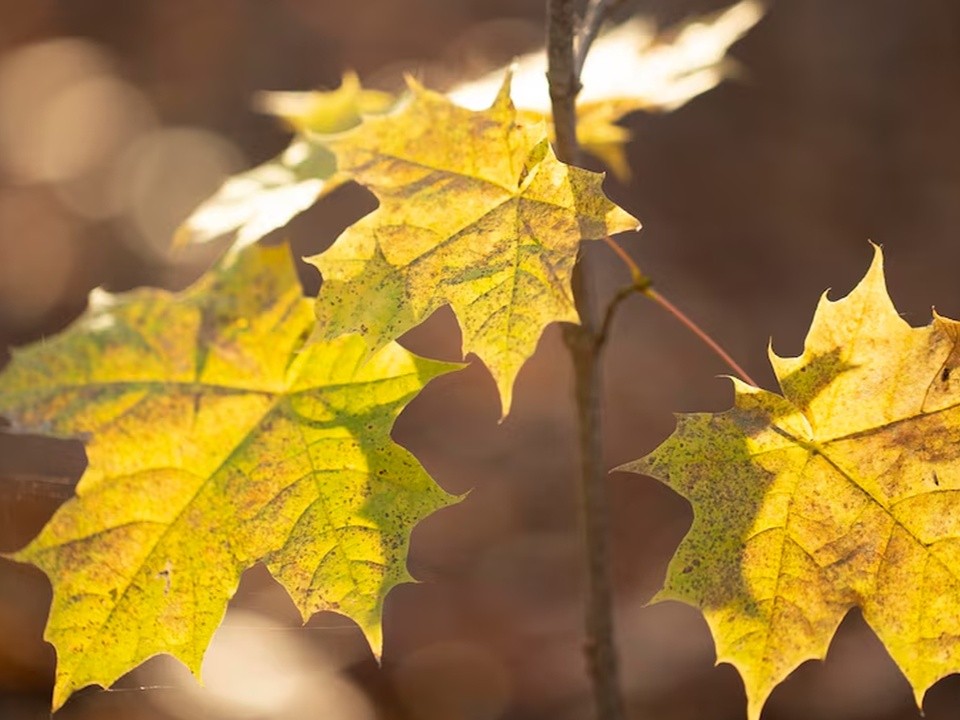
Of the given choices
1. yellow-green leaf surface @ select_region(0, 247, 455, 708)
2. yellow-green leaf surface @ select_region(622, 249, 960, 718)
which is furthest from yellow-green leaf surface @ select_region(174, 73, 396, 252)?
yellow-green leaf surface @ select_region(622, 249, 960, 718)

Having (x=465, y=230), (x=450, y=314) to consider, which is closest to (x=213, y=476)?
(x=465, y=230)

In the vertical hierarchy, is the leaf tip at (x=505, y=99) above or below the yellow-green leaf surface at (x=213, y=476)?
above

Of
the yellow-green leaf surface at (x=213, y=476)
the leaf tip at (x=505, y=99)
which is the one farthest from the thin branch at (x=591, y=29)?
the yellow-green leaf surface at (x=213, y=476)

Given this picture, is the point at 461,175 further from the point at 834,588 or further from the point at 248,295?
the point at 834,588

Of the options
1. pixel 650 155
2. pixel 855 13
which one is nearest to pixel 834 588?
pixel 650 155

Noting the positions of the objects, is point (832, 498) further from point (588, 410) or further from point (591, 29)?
point (591, 29)

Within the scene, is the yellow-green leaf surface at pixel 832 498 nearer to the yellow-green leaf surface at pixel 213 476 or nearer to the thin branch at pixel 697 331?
the thin branch at pixel 697 331

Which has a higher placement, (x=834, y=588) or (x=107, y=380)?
(x=107, y=380)
